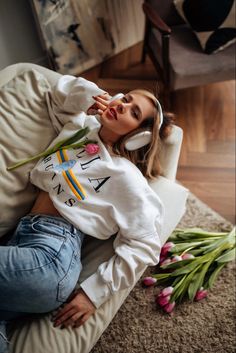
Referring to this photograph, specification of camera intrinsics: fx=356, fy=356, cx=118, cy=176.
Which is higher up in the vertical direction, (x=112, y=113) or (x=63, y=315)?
(x=112, y=113)

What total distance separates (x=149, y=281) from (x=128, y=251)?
0.50 meters

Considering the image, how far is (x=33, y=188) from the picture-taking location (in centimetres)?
128

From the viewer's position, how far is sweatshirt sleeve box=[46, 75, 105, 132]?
48.8 inches

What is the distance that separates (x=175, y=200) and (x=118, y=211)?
289 millimetres

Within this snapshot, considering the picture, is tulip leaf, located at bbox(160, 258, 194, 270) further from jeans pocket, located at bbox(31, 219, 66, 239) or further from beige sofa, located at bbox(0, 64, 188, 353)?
jeans pocket, located at bbox(31, 219, 66, 239)

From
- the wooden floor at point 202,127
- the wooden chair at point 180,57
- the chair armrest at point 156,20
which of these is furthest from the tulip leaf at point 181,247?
the chair armrest at point 156,20

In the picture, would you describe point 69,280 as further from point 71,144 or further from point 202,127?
point 202,127

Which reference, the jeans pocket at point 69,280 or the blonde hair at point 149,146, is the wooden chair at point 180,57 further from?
the jeans pocket at point 69,280

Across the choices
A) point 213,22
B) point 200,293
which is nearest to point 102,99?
point 200,293

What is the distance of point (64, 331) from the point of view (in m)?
1.08

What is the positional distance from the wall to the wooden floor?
0.36 m

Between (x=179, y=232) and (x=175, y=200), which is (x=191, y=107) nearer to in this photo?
(x=179, y=232)

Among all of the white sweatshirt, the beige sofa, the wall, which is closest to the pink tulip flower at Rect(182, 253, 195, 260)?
the beige sofa

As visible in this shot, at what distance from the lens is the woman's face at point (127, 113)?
1120 mm
